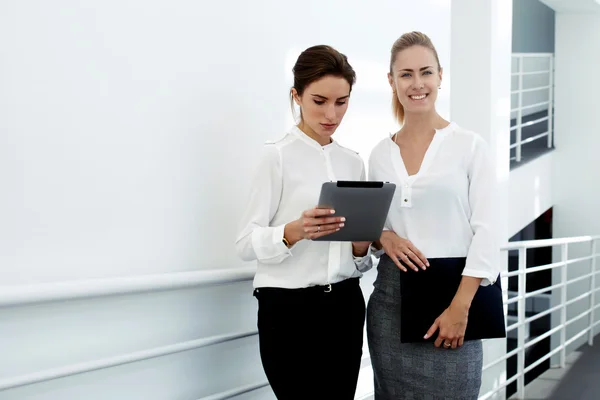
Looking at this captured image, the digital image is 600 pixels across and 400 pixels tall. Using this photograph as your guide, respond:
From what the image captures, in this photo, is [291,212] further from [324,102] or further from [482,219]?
[482,219]

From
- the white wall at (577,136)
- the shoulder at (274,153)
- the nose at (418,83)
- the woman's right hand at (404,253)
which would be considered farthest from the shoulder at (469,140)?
the white wall at (577,136)

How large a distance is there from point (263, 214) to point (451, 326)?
15.6 inches

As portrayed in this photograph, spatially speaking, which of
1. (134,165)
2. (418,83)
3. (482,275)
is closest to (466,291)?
(482,275)

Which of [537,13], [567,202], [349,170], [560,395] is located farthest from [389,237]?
[537,13]

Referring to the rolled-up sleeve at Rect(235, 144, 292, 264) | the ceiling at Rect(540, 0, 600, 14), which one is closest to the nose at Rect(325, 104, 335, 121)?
the rolled-up sleeve at Rect(235, 144, 292, 264)

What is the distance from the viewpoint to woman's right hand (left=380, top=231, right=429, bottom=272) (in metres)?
1.27

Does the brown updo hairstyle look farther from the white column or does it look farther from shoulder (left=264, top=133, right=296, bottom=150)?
the white column

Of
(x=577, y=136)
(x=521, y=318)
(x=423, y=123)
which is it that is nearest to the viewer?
(x=423, y=123)

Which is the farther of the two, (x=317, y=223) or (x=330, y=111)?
(x=330, y=111)

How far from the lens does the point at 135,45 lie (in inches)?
48.4

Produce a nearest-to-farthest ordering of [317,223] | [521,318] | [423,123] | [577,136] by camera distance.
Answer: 1. [317,223]
2. [423,123]
3. [521,318]
4. [577,136]

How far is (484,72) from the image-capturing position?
8.66 feet

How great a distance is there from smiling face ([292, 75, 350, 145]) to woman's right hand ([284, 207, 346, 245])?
20cm

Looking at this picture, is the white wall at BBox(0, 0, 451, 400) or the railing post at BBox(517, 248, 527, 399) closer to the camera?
the white wall at BBox(0, 0, 451, 400)
